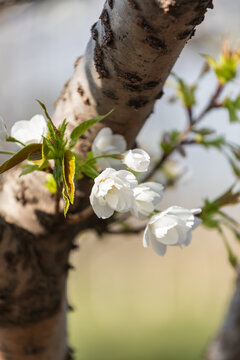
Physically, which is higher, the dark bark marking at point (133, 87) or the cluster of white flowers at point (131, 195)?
the dark bark marking at point (133, 87)

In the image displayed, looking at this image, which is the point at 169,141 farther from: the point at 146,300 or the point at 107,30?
the point at 146,300

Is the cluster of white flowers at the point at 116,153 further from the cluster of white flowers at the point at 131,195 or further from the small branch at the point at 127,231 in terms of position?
the small branch at the point at 127,231

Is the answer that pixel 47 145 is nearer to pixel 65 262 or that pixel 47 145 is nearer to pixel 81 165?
pixel 81 165

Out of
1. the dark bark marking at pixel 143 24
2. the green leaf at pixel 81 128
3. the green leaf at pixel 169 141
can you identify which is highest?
the dark bark marking at pixel 143 24

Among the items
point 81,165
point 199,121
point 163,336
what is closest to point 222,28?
point 199,121

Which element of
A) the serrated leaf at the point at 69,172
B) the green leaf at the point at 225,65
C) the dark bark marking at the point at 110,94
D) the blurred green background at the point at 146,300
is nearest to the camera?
the serrated leaf at the point at 69,172

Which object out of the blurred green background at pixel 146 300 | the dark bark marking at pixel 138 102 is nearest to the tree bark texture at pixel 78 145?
the dark bark marking at pixel 138 102
